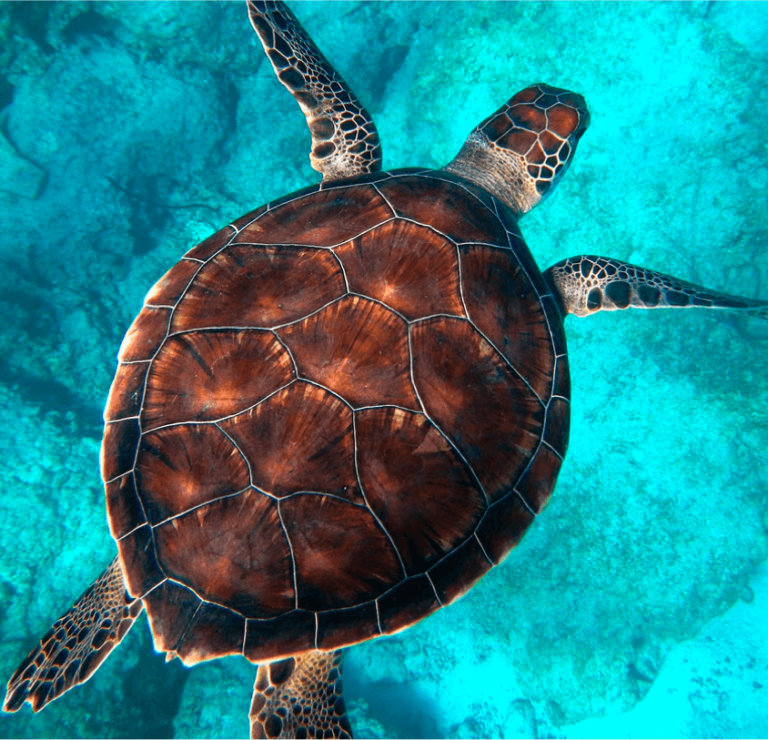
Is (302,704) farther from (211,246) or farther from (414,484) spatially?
(211,246)

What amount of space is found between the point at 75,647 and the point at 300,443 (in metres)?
1.75

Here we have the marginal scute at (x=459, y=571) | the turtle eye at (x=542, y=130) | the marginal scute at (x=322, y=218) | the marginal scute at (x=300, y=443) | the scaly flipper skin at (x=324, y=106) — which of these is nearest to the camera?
the marginal scute at (x=300, y=443)

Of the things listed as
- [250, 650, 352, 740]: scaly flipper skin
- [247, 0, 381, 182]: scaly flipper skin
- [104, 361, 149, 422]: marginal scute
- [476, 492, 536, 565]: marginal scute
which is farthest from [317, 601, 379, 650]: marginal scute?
[247, 0, 381, 182]: scaly flipper skin

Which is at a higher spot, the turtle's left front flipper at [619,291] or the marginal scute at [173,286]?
the marginal scute at [173,286]

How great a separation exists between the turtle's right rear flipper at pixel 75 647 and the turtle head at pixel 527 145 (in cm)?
357

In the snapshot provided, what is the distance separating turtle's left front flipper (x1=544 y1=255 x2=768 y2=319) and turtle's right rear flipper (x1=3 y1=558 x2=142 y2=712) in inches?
130

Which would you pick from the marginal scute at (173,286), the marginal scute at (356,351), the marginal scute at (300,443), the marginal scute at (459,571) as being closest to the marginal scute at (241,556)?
the marginal scute at (300,443)

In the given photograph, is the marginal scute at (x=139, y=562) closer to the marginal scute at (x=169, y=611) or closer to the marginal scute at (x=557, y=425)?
the marginal scute at (x=169, y=611)

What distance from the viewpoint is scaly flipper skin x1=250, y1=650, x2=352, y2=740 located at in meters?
2.02

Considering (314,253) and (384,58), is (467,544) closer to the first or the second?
(314,253)

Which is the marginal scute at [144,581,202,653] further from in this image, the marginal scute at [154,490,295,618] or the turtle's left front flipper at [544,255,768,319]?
the turtle's left front flipper at [544,255,768,319]

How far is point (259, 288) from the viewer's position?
1977 millimetres

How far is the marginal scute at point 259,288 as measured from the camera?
186 cm

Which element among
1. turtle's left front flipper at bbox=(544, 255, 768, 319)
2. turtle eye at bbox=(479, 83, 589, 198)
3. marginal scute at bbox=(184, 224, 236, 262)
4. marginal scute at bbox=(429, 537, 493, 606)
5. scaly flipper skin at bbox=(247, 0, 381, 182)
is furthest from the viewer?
turtle eye at bbox=(479, 83, 589, 198)
